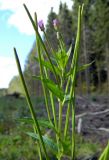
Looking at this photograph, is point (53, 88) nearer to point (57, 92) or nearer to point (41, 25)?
point (57, 92)

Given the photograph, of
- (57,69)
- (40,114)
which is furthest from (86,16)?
(57,69)

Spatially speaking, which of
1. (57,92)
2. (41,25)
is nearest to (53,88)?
(57,92)

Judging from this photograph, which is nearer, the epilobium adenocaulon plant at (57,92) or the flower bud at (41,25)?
the epilobium adenocaulon plant at (57,92)

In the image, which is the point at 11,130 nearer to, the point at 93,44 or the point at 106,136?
the point at 106,136

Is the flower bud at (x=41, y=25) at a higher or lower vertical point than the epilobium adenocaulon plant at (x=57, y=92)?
higher

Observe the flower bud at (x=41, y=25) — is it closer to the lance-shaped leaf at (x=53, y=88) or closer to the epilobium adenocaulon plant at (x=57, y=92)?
the epilobium adenocaulon plant at (x=57, y=92)

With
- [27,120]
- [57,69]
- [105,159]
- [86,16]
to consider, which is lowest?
[105,159]

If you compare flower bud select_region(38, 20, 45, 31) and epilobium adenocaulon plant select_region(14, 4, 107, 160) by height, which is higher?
flower bud select_region(38, 20, 45, 31)

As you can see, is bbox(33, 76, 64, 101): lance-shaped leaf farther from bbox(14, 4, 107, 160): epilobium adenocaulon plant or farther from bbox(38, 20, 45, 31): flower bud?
bbox(38, 20, 45, 31): flower bud

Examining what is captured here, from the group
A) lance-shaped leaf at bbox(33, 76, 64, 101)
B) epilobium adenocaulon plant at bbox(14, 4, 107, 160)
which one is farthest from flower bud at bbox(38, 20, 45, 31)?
lance-shaped leaf at bbox(33, 76, 64, 101)

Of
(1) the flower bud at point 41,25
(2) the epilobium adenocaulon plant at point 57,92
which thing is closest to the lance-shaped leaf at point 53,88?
(2) the epilobium adenocaulon plant at point 57,92

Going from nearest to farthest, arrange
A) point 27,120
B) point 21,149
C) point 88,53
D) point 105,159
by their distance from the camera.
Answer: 1. point 105,159
2. point 27,120
3. point 21,149
4. point 88,53
